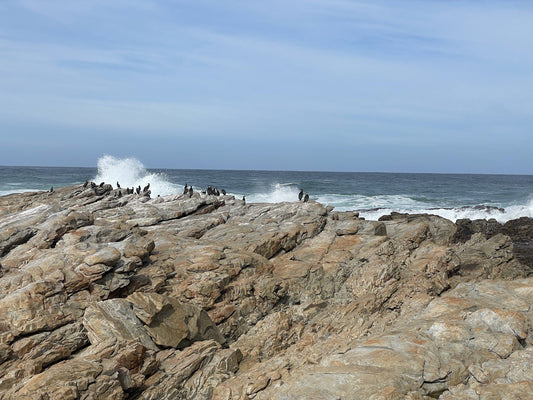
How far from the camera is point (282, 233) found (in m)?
17.6

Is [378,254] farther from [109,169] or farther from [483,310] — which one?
[109,169]

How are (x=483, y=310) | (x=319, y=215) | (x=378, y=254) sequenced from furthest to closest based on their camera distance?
(x=319, y=215) < (x=378, y=254) < (x=483, y=310)

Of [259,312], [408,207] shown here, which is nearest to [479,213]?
[408,207]

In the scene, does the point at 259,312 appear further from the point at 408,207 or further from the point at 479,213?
the point at 408,207

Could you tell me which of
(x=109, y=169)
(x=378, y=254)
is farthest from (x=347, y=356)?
(x=109, y=169)

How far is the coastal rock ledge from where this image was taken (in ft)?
25.7

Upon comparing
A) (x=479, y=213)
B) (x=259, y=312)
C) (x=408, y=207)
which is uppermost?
(x=479, y=213)

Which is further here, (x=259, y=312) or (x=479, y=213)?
(x=479, y=213)

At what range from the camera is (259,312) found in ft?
43.9

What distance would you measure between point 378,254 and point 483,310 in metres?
6.61

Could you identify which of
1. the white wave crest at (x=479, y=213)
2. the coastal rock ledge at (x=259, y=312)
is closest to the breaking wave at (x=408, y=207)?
the white wave crest at (x=479, y=213)

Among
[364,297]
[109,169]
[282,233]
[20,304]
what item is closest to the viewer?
[20,304]

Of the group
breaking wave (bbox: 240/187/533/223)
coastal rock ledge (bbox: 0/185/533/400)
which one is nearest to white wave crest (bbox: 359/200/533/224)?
breaking wave (bbox: 240/187/533/223)

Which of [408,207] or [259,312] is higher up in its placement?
[259,312]
